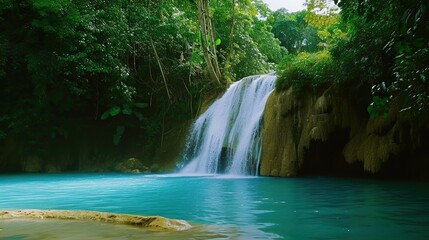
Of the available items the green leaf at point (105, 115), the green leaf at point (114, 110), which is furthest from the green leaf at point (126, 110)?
the green leaf at point (105, 115)

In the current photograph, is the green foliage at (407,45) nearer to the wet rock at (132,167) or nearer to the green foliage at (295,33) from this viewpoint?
the wet rock at (132,167)

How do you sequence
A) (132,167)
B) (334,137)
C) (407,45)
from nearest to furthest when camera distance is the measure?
1. (407,45)
2. (334,137)
3. (132,167)

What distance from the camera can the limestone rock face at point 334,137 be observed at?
11.5 meters

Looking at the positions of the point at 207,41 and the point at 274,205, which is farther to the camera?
the point at 207,41

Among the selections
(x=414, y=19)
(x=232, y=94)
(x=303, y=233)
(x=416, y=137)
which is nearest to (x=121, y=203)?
(x=303, y=233)

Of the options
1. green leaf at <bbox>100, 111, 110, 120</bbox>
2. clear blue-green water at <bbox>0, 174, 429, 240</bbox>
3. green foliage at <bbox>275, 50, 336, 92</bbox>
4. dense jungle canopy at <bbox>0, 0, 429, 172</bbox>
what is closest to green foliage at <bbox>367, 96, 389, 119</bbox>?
clear blue-green water at <bbox>0, 174, 429, 240</bbox>

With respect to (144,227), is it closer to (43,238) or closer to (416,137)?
(43,238)

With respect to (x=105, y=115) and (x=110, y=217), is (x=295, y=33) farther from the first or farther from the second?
(x=110, y=217)

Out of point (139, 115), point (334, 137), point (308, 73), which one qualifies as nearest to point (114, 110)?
point (139, 115)

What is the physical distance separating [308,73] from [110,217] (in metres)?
9.37

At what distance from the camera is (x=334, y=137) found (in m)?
13.5

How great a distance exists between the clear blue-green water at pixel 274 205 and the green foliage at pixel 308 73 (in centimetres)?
346

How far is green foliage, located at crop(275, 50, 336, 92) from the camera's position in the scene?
13141mm

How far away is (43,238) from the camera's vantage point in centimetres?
480
